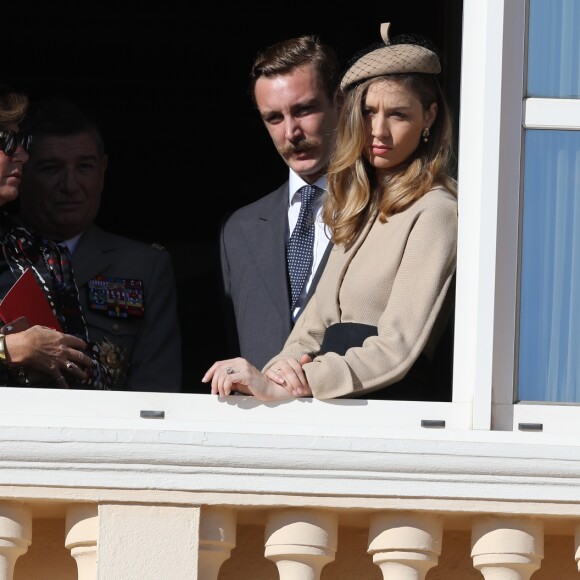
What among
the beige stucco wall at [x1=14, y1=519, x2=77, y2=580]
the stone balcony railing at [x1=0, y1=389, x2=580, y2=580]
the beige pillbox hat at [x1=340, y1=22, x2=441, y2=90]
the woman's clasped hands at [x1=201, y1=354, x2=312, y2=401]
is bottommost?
the beige stucco wall at [x1=14, y1=519, x2=77, y2=580]

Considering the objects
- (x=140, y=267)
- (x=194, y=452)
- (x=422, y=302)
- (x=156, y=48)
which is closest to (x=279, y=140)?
(x=140, y=267)

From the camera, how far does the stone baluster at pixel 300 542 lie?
4422mm

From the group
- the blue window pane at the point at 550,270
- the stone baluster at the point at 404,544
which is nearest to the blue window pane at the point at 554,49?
the blue window pane at the point at 550,270

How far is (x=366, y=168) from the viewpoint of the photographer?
16.5 ft

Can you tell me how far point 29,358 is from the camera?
15.9 feet

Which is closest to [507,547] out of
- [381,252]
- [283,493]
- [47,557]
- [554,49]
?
[283,493]

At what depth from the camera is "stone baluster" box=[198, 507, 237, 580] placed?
444 centimetres

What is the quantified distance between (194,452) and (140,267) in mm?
1347

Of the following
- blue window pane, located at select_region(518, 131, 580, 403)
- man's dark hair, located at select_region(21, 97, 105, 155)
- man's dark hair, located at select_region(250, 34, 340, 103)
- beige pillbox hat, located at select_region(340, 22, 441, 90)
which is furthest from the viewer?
man's dark hair, located at select_region(21, 97, 105, 155)

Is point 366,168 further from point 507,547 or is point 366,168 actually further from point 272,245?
point 507,547

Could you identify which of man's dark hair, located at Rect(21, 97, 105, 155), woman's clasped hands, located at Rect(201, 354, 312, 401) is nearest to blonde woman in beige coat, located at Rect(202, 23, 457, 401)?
woman's clasped hands, located at Rect(201, 354, 312, 401)

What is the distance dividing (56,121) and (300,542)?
1.90m

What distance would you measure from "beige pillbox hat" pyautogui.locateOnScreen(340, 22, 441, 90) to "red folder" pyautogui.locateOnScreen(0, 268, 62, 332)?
1.01 meters

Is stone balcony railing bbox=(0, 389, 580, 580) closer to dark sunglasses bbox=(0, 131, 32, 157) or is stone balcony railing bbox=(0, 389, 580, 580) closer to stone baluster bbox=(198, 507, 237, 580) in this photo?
stone baluster bbox=(198, 507, 237, 580)
